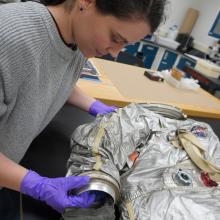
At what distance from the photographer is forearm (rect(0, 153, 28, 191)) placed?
67 cm

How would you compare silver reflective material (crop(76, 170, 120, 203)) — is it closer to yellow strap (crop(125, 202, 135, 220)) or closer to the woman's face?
yellow strap (crop(125, 202, 135, 220))

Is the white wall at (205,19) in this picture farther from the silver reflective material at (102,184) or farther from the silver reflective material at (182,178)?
the silver reflective material at (102,184)

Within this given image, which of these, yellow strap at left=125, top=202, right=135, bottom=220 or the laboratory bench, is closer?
yellow strap at left=125, top=202, right=135, bottom=220

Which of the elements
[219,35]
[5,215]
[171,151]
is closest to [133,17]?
[171,151]

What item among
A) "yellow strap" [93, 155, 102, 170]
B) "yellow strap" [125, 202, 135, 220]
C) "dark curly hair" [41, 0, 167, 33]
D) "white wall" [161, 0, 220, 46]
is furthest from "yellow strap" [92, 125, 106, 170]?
"white wall" [161, 0, 220, 46]

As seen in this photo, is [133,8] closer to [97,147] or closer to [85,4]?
[85,4]

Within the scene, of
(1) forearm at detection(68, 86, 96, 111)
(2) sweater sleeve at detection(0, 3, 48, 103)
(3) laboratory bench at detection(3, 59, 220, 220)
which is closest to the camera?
(2) sweater sleeve at detection(0, 3, 48, 103)

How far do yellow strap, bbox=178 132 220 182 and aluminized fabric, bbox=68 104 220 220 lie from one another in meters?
0.02

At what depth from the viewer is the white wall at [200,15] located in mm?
4387

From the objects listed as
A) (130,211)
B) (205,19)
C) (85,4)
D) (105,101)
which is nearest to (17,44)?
(85,4)

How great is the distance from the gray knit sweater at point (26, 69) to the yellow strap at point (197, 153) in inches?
19.6

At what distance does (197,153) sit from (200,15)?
4.37 m

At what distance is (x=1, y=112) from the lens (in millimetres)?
638

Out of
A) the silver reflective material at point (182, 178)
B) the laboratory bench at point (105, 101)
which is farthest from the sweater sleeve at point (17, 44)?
the silver reflective material at point (182, 178)
